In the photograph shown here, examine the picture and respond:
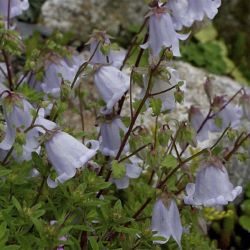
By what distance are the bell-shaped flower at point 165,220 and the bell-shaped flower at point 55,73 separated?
0.75 meters

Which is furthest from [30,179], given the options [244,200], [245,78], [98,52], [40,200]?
[245,78]

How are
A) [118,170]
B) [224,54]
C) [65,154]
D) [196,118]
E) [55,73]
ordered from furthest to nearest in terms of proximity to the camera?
[224,54]
[196,118]
[55,73]
[118,170]
[65,154]

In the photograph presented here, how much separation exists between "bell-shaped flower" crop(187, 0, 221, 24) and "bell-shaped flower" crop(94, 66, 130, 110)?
56 centimetres

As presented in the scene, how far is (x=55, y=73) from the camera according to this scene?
2922mm

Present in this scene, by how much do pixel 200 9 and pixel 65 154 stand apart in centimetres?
97

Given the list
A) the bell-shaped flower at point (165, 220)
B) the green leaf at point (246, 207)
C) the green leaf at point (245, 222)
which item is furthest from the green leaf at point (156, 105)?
the green leaf at point (245, 222)

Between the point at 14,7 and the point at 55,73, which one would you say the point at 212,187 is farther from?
the point at 14,7

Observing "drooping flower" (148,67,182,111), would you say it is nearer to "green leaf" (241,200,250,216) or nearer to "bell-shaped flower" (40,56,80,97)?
"bell-shaped flower" (40,56,80,97)

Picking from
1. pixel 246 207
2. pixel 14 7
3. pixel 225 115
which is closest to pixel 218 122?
pixel 225 115

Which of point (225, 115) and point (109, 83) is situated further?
point (225, 115)

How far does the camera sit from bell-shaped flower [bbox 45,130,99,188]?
2219 mm

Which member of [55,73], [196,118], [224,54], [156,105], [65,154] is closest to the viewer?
[65,154]

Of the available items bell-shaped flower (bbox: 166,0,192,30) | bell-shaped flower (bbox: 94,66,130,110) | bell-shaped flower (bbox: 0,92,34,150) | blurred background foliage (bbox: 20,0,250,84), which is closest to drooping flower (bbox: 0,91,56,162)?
bell-shaped flower (bbox: 0,92,34,150)

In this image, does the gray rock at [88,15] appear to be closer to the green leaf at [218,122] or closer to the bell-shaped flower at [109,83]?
the green leaf at [218,122]
